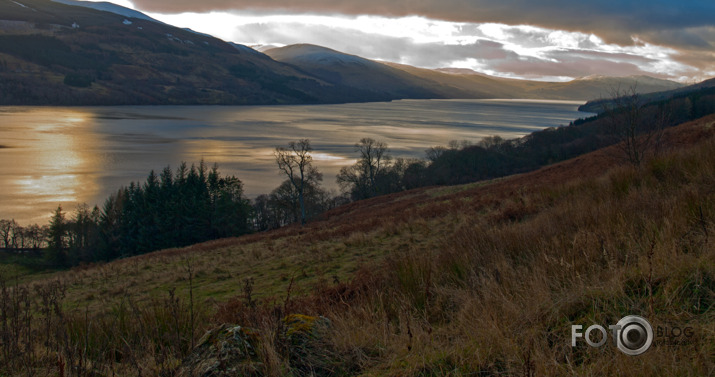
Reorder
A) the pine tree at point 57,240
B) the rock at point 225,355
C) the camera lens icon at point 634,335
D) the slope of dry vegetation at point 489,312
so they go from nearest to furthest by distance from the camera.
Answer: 1. the camera lens icon at point 634,335
2. the slope of dry vegetation at point 489,312
3. the rock at point 225,355
4. the pine tree at point 57,240

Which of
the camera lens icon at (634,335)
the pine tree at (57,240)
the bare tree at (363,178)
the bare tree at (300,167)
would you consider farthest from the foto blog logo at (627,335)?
the bare tree at (363,178)

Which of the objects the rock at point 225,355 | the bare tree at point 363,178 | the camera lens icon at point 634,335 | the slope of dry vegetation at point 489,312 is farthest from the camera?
the bare tree at point 363,178

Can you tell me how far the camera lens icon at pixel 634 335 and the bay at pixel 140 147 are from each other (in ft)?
183

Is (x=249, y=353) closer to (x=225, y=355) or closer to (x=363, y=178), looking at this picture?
(x=225, y=355)

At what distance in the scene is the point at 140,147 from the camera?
86.2 meters

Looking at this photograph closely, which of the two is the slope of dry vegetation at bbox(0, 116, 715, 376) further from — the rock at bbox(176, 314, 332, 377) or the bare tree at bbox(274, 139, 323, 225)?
the bare tree at bbox(274, 139, 323, 225)

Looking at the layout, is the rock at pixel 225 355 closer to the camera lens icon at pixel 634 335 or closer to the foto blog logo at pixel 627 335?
the foto blog logo at pixel 627 335

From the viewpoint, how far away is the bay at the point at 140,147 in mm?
57031

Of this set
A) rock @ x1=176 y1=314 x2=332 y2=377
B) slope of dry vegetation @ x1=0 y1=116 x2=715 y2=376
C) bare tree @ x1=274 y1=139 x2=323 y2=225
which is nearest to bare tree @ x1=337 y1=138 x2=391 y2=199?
bare tree @ x1=274 y1=139 x2=323 y2=225

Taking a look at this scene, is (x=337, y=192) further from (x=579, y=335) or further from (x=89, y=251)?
(x=579, y=335)

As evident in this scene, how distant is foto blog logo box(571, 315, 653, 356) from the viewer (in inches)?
102

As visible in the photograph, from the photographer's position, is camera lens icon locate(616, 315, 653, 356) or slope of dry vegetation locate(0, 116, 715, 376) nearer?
camera lens icon locate(616, 315, 653, 356)

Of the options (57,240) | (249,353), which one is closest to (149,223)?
(57,240)

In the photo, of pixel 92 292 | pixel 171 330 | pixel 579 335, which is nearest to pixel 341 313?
pixel 171 330
